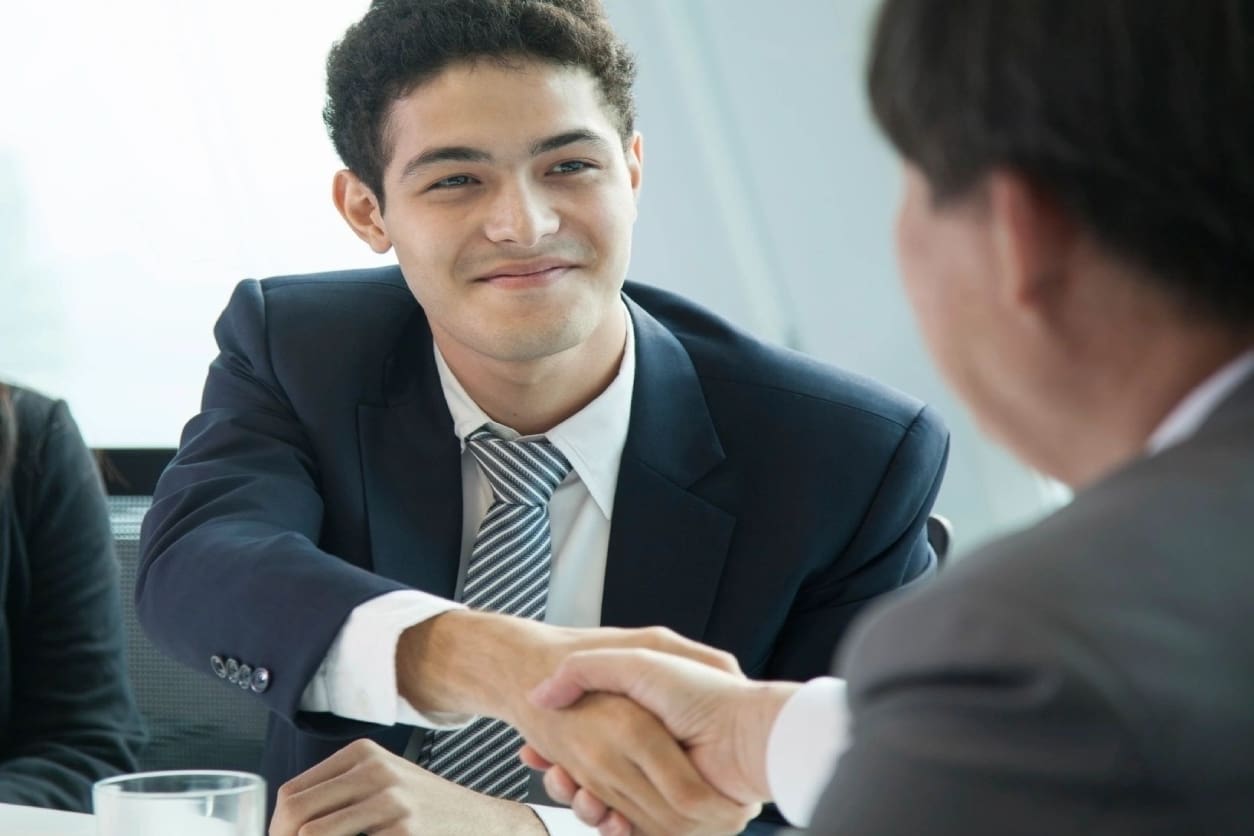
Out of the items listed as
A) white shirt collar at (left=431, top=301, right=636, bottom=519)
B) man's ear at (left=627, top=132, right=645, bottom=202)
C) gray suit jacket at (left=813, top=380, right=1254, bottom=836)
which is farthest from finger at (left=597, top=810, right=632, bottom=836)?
man's ear at (left=627, top=132, right=645, bottom=202)

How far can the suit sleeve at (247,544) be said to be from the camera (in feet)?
5.41

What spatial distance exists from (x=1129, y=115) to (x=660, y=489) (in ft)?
4.35

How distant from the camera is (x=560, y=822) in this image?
5.29ft

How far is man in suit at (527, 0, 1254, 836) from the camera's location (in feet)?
1.95

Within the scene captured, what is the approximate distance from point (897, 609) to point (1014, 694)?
0.31ft

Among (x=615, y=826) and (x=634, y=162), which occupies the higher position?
(x=634, y=162)

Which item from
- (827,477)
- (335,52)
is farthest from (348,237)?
(827,477)

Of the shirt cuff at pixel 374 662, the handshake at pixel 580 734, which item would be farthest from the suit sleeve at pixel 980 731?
the shirt cuff at pixel 374 662

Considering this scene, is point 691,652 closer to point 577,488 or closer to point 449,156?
point 577,488

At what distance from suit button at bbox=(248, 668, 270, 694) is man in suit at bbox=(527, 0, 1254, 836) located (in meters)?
1.05

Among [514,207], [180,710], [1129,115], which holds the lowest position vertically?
[180,710]

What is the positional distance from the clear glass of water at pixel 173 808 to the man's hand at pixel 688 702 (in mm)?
320

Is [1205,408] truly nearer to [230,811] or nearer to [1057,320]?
[1057,320]

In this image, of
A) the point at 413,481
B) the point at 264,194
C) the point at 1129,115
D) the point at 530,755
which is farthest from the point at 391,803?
A: the point at 264,194
